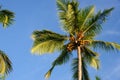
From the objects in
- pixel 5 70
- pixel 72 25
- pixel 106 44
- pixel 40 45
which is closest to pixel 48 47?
pixel 40 45

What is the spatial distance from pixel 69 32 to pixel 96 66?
3.10 m

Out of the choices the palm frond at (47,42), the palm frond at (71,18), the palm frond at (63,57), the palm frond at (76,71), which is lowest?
the palm frond at (76,71)

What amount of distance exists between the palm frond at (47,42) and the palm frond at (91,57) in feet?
5.65

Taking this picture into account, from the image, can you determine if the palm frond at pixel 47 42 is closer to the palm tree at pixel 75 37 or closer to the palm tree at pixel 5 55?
the palm tree at pixel 75 37

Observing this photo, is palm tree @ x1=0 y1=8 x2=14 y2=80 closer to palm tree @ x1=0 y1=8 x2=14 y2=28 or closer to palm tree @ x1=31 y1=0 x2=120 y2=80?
palm tree @ x1=0 y1=8 x2=14 y2=28

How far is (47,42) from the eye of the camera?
2606cm

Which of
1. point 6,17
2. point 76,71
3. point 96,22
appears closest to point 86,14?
point 96,22

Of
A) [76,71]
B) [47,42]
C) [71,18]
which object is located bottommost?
[76,71]

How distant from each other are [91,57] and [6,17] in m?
7.26

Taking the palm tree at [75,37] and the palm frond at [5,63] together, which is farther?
the palm tree at [75,37]

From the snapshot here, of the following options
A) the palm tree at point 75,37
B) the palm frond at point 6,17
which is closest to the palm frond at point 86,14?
the palm tree at point 75,37

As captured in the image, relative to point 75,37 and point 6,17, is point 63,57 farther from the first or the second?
point 6,17

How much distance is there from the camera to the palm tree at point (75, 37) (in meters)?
25.2

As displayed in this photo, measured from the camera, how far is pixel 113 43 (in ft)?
82.2
